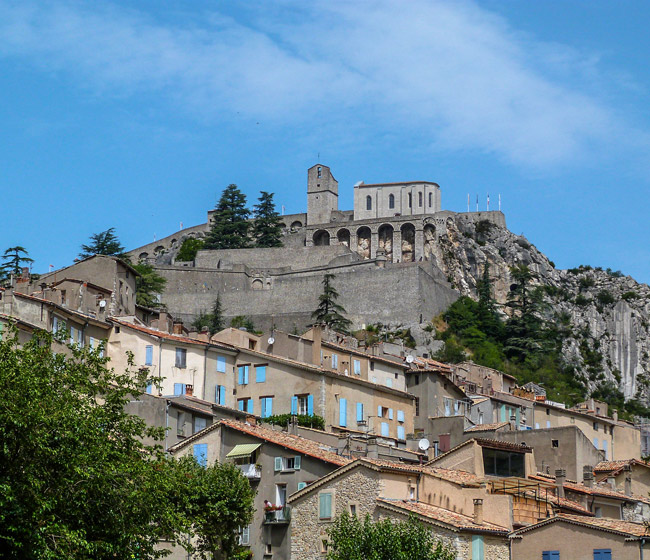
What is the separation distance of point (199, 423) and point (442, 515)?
12264mm

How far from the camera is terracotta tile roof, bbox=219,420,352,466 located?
39250mm

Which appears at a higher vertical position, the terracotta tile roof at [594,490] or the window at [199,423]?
the window at [199,423]

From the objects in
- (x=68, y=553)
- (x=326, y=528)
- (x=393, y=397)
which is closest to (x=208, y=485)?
(x=326, y=528)

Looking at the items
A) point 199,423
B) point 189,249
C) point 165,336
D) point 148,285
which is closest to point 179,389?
point 165,336

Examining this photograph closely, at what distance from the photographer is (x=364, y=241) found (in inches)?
5128

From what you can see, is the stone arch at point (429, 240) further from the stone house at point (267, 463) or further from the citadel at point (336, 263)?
the stone house at point (267, 463)

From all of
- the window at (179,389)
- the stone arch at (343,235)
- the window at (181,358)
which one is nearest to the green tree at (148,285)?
the stone arch at (343,235)

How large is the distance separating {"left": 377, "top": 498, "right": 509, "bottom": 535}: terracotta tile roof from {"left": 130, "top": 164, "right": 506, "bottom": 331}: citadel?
63664mm

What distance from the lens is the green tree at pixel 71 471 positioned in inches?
1084

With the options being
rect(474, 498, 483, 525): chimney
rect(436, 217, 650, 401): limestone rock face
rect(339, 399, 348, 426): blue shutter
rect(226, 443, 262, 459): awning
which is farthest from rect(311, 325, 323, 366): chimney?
rect(436, 217, 650, 401): limestone rock face

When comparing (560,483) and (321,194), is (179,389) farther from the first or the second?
(321,194)

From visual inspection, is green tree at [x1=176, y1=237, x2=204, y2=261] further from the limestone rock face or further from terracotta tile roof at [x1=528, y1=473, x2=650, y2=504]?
terracotta tile roof at [x1=528, y1=473, x2=650, y2=504]

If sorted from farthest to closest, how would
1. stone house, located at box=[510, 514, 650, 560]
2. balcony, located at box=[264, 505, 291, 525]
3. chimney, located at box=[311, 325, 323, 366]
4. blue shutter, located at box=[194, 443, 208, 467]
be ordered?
chimney, located at box=[311, 325, 323, 366]
blue shutter, located at box=[194, 443, 208, 467]
balcony, located at box=[264, 505, 291, 525]
stone house, located at box=[510, 514, 650, 560]

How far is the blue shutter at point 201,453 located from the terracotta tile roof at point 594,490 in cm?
1039
